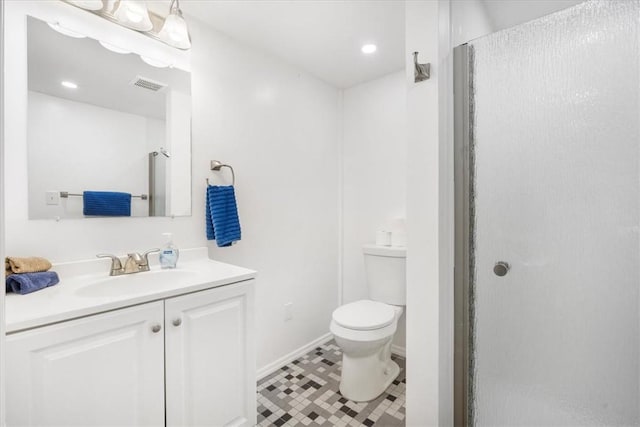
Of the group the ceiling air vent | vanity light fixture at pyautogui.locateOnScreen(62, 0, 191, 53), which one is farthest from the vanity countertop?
vanity light fixture at pyautogui.locateOnScreen(62, 0, 191, 53)

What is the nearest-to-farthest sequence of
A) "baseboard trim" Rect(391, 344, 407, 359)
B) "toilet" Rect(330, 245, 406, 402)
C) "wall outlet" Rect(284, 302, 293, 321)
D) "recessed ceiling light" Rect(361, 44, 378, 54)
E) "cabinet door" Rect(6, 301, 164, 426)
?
1. "cabinet door" Rect(6, 301, 164, 426)
2. "toilet" Rect(330, 245, 406, 402)
3. "recessed ceiling light" Rect(361, 44, 378, 54)
4. "wall outlet" Rect(284, 302, 293, 321)
5. "baseboard trim" Rect(391, 344, 407, 359)

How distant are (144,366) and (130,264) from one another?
535 mm

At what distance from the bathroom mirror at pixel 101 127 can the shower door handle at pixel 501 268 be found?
154 cm

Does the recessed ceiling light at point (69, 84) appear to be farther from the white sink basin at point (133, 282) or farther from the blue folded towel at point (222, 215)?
the white sink basin at point (133, 282)

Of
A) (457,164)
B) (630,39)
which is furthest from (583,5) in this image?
(457,164)

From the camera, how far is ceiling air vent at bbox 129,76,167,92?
158 centimetres

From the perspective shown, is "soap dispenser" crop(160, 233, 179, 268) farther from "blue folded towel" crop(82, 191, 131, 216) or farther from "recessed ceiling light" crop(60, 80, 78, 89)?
"recessed ceiling light" crop(60, 80, 78, 89)

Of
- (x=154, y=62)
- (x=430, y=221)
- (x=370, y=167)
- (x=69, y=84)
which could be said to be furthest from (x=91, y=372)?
(x=370, y=167)

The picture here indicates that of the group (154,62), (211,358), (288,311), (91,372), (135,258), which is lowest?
(288,311)

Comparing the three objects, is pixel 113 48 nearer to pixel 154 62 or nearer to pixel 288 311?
pixel 154 62

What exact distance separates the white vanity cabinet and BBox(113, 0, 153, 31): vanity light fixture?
4.26 feet

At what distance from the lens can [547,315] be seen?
3.80ft

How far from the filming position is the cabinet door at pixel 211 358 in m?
1.21

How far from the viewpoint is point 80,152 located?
140cm
